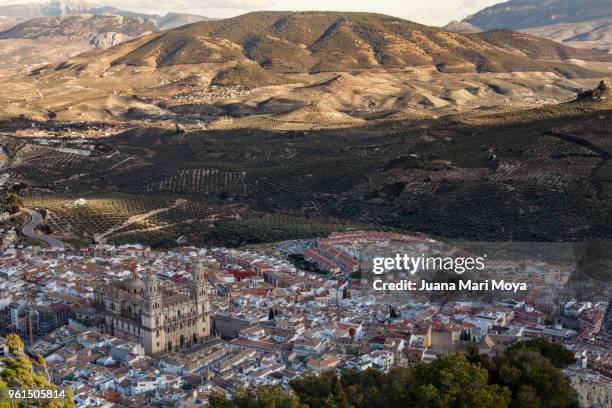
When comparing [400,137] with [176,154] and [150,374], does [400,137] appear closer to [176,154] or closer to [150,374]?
[176,154]

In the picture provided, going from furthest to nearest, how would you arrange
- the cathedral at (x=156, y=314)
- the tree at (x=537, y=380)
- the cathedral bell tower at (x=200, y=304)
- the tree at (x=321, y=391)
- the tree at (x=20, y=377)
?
the cathedral bell tower at (x=200, y=304) → the cathedral at (x=156, y=314) → the tree at (x=537, y=380) → the tree at (x=321, y=391) → the tree at (x=20, y=377)

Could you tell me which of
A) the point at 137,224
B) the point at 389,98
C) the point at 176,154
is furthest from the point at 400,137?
the point at 389,98

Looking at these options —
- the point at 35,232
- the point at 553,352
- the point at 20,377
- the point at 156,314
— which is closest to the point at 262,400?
the point at 20,377

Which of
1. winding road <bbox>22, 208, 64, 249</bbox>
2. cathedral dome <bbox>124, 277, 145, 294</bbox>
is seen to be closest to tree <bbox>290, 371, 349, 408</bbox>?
cathedral dome <bbox>124, 277, 145, 294</bbox>

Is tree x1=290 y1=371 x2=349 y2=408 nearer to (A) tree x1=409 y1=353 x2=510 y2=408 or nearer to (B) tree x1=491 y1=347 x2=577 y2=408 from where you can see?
(A) tree x1=409 y1=353 x2=510 y2=408

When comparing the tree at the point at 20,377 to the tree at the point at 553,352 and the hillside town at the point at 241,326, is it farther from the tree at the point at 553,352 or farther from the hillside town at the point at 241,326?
the tree at the point at 553,352

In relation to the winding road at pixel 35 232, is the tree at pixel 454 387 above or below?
above

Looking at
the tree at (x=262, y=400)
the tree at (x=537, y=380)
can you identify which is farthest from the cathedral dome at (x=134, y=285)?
the tree at (x=537, y=380)

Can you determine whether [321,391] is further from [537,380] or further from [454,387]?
[537,380]
